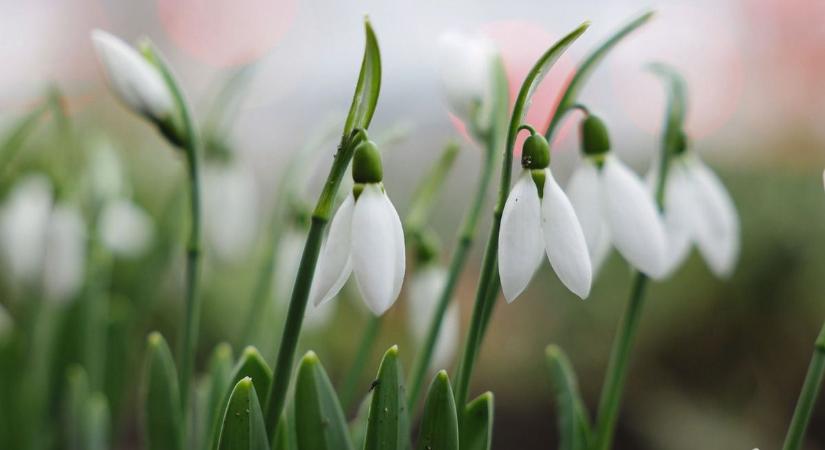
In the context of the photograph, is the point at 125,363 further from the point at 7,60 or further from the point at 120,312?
the point at 7,60

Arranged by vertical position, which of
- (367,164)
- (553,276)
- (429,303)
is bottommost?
(553,276)

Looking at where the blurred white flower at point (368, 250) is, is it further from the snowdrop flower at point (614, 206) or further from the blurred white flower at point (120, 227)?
the blurred white flower at point (120, 227)

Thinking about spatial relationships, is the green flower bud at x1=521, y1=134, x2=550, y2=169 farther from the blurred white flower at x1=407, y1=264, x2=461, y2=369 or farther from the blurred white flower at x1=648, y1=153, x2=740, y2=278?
the blurred white flower at x1=407, y1=264, x2=461, y2=369

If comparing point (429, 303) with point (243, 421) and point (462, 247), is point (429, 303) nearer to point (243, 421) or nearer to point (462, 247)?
point (462, 247)

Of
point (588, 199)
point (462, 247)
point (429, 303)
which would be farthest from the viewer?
point (429, 303)

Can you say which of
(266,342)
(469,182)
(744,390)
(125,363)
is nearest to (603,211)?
(266,342)

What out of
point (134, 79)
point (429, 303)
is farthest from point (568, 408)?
point (134, 79)

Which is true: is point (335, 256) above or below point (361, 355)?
above
